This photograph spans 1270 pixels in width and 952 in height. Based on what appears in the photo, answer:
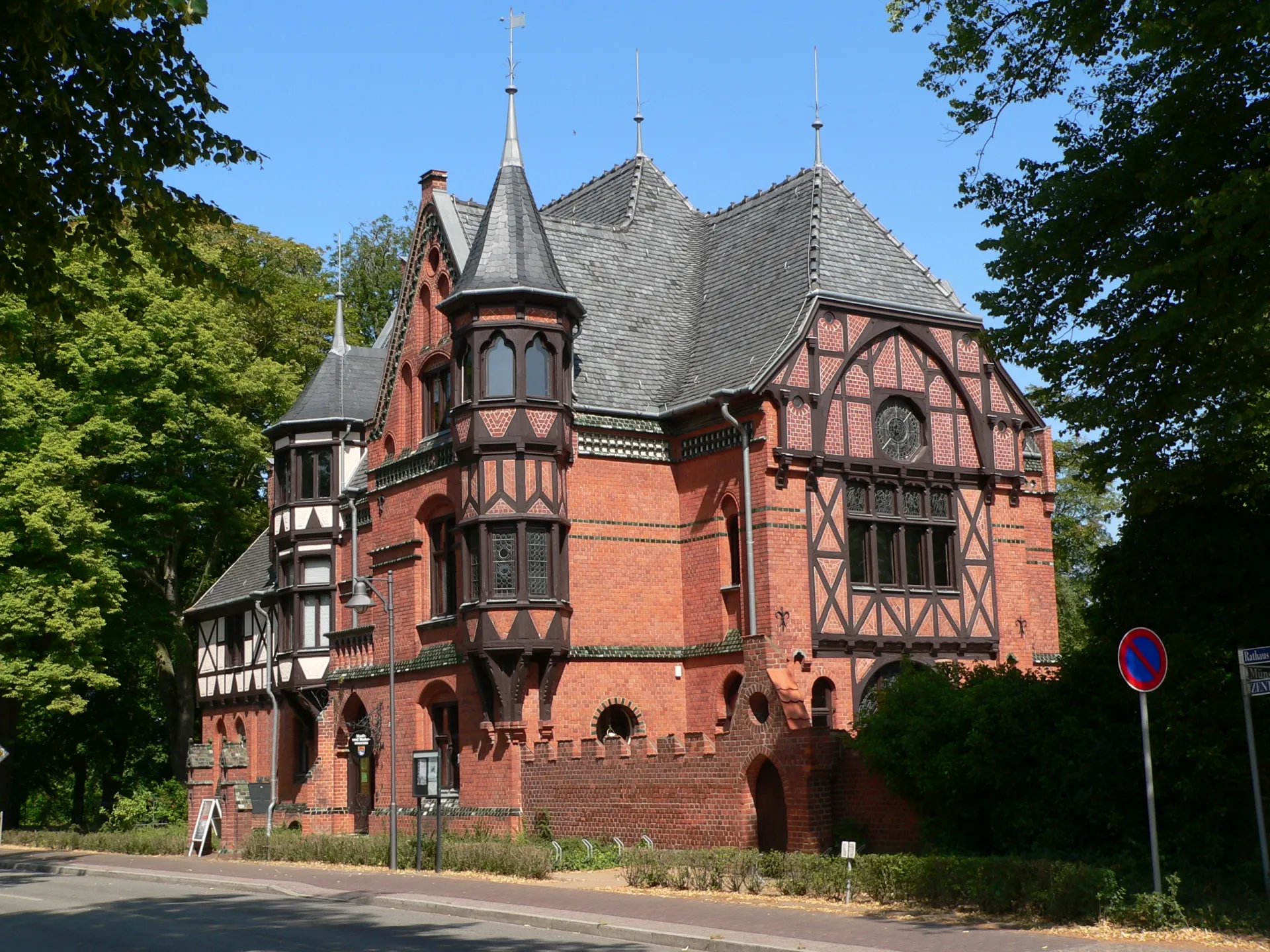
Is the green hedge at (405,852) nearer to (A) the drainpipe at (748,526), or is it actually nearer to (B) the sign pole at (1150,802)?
(A) the drainpipe at (748,526)

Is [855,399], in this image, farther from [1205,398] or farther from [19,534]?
[19,534]

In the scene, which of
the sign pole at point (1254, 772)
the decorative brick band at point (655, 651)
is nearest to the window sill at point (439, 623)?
the decorative brick band at point (655, 651)

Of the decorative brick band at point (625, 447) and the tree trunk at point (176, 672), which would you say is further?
the tree trunk at point (176, 672)

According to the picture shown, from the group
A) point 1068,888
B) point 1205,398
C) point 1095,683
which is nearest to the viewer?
point 1068,888

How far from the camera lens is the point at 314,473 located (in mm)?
38125

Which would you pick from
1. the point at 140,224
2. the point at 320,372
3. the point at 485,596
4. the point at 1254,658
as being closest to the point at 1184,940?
the point at 1254,658

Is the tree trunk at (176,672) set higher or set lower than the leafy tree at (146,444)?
lower

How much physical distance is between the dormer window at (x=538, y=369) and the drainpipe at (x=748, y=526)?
3.50 metres

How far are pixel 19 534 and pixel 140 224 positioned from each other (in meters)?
26.4

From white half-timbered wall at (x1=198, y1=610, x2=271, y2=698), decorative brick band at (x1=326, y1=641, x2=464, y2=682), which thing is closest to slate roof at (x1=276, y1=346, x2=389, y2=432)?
white half-timbered wall at (x1=198, y1=610, x2=271, y2=698)

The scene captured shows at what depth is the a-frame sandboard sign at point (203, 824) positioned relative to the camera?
31.1 metres

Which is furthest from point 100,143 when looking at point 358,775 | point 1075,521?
point 1075,521

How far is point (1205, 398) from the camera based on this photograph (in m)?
17.4

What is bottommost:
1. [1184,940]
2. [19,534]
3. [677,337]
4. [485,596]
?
[1184,940]
